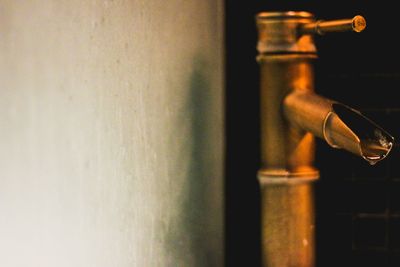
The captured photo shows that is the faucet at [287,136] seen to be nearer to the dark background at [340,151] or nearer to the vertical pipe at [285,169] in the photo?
the vertical pipe at [285,169]

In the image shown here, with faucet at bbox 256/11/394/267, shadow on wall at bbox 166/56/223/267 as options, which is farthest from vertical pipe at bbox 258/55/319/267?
shadow on wall at bbox 166/56/223/267

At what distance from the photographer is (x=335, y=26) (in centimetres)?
142

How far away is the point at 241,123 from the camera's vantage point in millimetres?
1751

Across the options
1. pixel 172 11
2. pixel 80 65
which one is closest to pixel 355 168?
pixel 172 11

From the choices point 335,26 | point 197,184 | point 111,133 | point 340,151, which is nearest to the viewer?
point 111,133

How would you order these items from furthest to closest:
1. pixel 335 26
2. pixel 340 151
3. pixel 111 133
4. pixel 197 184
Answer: pixel 340 151 < pixel 197 184 < pixel 335 26 < pixel 111 133

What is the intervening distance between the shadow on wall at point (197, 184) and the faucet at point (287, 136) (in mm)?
134

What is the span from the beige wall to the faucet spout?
0.25 meters

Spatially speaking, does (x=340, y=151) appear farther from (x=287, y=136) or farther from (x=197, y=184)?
(x=197, y=184)

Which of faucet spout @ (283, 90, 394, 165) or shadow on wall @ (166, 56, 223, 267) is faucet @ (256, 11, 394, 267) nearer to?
faucet spout @ (283, 90, 394, 165)

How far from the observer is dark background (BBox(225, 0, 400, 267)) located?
1.73 metres

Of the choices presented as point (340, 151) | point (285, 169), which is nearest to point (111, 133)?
point (285, 169)

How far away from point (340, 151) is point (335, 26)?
46 cm

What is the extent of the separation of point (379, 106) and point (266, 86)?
379 millimetres
